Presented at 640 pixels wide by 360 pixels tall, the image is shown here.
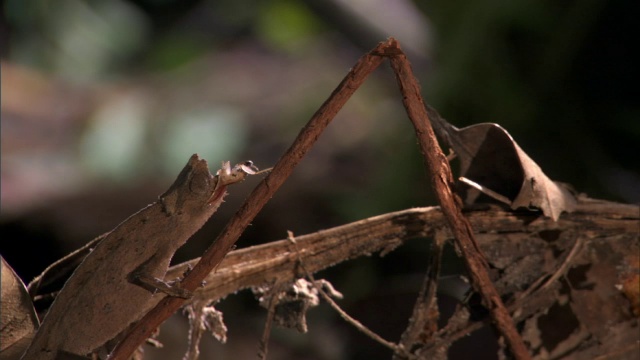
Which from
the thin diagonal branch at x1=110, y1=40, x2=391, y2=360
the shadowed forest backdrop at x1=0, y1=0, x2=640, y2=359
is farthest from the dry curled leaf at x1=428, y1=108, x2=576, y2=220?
the shadowed forest backdrop at x1=0, y1=0, x2=640, y2=359

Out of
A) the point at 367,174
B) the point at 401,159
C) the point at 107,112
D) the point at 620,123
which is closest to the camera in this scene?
the point at 620,123

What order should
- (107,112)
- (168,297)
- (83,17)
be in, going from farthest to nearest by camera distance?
1. (83,17)
2. (107,112)
3. (168,297)

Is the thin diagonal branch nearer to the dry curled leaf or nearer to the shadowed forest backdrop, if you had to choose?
the dry curled leaf

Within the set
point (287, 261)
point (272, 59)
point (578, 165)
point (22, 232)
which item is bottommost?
point (287, 261)

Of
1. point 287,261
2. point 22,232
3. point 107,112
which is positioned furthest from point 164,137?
point 287,261

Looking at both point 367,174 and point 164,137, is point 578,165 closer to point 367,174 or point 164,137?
point 367,174

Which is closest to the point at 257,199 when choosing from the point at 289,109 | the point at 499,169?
the point at 499,169

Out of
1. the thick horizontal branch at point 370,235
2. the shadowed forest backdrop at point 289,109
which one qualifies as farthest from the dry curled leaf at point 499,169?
the shadowed forest backdrop at point 289,109

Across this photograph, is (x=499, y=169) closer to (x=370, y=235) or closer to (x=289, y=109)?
(x=370, y=235)
